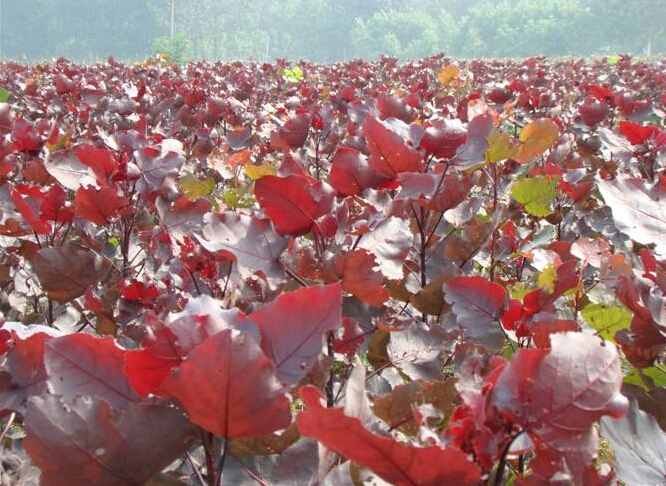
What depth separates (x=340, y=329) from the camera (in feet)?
3.85

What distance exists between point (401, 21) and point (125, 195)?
6326 cm

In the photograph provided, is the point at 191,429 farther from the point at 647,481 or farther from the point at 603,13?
the point at 603,13

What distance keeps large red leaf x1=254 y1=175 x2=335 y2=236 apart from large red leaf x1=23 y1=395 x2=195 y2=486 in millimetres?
419

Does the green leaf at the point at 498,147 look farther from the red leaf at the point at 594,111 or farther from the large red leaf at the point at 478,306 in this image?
the red leaf at the point at 594,111

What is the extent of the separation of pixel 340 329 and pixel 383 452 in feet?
2.23

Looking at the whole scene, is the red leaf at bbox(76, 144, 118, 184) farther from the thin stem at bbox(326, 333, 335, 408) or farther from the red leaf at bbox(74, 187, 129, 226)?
the thin stem at bbox(326, 333, 335, 408)

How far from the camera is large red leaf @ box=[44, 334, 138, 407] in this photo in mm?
634

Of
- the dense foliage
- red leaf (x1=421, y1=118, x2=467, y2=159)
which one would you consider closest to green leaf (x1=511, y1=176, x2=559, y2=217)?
red leaf (x1=421, y1=118, x2=467, y2=159)

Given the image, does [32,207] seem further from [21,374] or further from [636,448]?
[636,448]

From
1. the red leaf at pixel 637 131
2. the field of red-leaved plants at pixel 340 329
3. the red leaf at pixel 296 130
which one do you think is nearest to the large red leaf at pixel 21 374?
the field of red-leaved plants at pixel 340 329

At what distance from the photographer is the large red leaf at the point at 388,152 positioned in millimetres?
1081

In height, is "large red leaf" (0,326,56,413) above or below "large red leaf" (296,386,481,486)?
below

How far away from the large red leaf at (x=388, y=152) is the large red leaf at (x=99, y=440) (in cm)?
62

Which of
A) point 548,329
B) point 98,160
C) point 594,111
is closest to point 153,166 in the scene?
point 98,160
